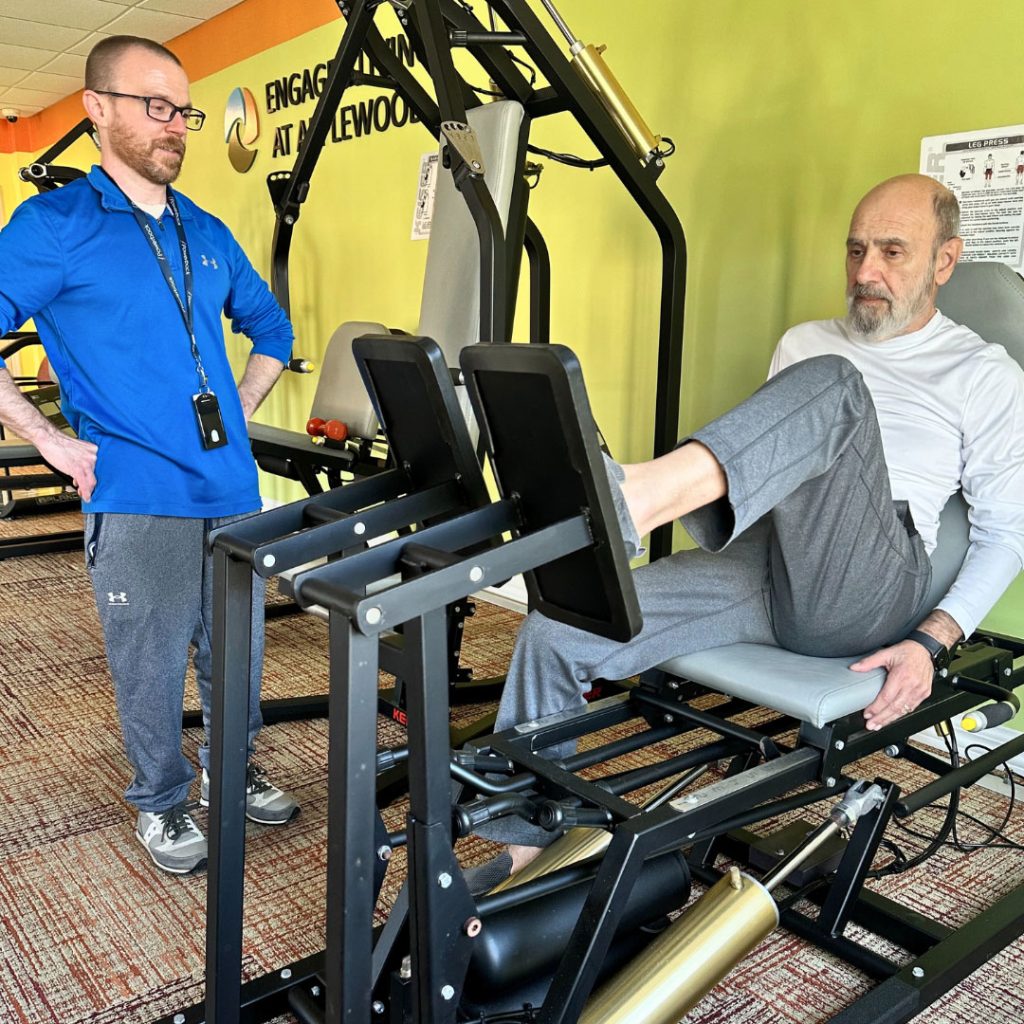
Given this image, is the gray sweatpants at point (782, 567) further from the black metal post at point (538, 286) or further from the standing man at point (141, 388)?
the black metal post at point (538, 286)

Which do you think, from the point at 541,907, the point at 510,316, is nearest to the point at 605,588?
the point at 541,907

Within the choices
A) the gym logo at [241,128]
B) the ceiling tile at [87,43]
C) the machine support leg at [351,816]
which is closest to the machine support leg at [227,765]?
the machine support leg at [351,816]

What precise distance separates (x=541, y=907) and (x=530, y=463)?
0.63 metres

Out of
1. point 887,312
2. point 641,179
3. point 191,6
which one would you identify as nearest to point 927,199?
point 887,312

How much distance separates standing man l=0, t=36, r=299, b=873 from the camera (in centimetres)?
174

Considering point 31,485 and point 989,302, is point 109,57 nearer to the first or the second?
point 989,302

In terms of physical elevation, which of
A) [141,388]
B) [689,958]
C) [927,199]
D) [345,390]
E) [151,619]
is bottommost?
[689,958]

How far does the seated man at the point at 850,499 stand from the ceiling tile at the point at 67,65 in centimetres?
565

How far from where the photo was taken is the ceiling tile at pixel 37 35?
544cm

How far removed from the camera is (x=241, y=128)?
4914mm

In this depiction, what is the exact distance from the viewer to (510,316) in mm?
→ 1972

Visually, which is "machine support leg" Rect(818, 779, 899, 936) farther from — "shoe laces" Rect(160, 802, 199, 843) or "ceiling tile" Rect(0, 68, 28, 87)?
"ceiling tile" Rect(0, 68, 28, 87)

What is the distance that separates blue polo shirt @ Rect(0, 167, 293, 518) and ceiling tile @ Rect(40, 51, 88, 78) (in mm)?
5143

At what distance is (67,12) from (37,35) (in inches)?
24.2
